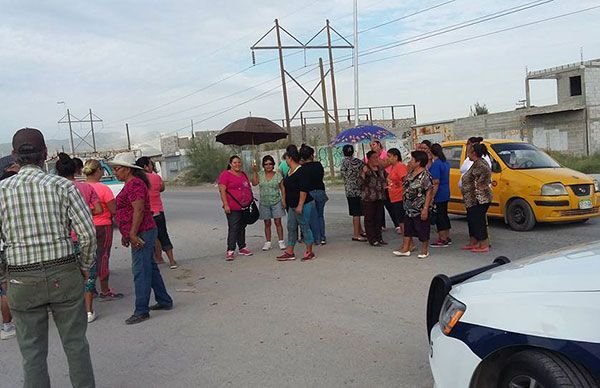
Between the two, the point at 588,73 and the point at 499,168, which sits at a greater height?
the point at 588,73

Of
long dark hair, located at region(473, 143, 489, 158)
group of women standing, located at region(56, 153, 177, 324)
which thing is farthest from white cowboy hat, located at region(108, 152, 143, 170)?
long dark hair, located at region(473, 143, 489, 158)

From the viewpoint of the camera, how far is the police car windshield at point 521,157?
948 centimetres

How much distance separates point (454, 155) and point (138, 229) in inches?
272

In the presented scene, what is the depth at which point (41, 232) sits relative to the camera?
3.34 metres

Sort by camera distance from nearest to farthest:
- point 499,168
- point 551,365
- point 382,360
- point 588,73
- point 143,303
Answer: point 551,365 → point 382,360 → point 143,303 → point 499,168 → point 588,73

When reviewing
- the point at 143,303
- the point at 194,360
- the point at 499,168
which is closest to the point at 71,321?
the point at 194,360

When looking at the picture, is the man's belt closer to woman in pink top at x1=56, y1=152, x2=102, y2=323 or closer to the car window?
woman in pink top at x1=56, y1=152, x2=102, y2=323

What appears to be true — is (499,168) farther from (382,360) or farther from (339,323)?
(382,360)

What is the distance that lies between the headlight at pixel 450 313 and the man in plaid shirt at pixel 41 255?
231cm

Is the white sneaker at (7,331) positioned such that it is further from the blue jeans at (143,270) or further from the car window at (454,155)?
the car window at (454,155)

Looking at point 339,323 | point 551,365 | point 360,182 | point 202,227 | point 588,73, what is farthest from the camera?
point 588,73

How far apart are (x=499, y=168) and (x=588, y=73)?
19.6 metres

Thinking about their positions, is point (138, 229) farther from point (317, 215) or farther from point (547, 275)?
point (547, 275)

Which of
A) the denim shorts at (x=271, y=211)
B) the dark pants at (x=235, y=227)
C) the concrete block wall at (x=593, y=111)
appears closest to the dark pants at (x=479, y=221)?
the denim shorts at (x=271, y=211)
